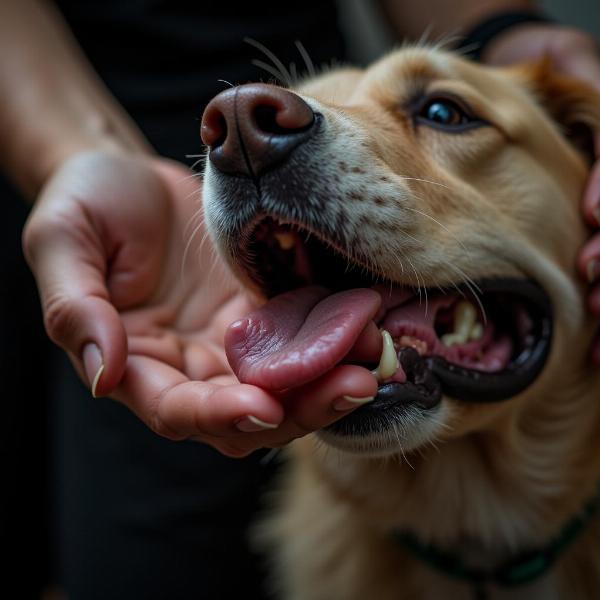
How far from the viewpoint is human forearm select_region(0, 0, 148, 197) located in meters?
1.74

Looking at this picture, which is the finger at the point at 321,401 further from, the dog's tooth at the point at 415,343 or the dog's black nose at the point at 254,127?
the dog's black nose at the point at 254,127

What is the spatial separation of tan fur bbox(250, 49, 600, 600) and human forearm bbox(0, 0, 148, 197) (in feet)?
1.85

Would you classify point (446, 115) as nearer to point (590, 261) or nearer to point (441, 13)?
point (590, 261)

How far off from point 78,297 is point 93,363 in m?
0.11

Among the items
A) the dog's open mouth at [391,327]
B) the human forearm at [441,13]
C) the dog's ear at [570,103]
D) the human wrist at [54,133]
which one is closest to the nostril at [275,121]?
the dog's open mouth at [391,327]

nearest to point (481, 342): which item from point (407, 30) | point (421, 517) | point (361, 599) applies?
point (421, 517)

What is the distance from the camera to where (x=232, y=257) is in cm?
127

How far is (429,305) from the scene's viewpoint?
1.32 meters

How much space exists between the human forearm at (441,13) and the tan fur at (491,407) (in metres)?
0.67

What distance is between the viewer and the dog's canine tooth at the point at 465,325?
1.35 meters

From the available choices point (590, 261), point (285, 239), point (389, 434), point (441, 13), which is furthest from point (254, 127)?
point (441, 13)

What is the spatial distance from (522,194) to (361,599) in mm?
1032

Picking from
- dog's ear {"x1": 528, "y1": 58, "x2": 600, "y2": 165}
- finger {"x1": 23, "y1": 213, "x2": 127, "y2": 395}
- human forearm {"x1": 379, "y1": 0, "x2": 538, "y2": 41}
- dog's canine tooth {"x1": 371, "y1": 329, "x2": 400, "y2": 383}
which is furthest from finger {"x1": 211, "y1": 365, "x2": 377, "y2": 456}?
human forearm {"x1": 379, "y1": 0, "x2": 538, "y2": 41}

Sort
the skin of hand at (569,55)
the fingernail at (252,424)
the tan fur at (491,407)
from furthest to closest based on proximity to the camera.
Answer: the skin of hand at (569,55) < the tan fur at (491,407) < the fingernail at (252,424)
